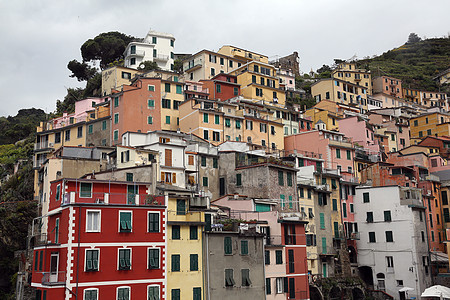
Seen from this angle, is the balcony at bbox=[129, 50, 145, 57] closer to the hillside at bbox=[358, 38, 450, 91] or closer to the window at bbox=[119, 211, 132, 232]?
the window at bbox=[119, 211, 132, 232]

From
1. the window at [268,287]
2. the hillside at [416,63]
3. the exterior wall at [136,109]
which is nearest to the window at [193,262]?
the window at [268,287]

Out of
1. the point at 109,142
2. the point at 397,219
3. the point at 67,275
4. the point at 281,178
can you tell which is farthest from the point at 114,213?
the point at 397,219

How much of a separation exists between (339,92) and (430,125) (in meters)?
17.7

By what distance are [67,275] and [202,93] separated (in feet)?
140

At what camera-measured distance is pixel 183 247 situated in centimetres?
3950

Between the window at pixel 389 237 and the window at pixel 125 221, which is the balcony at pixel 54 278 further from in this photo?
the window at pixel 389 237

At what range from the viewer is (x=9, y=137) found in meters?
108

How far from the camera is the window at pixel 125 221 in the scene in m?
37.0

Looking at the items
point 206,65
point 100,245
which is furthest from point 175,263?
point 206,65

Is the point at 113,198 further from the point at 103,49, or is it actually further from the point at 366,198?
the point at 103,49

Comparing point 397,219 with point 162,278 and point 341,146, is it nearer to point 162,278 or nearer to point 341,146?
point 341,146

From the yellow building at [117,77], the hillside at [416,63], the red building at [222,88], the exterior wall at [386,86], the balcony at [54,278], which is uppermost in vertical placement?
the hillside at [416,63]

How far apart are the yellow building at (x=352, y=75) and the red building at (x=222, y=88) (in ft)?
133

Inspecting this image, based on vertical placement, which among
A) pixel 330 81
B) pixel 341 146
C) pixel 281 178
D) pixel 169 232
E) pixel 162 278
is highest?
pixel 330 81
